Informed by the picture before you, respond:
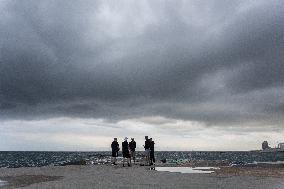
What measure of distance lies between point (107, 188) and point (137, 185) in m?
1.62

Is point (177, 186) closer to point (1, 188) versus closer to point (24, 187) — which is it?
point (24, 187)

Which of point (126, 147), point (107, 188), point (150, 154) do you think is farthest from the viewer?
point (150, 154)

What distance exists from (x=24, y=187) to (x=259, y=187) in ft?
33.4

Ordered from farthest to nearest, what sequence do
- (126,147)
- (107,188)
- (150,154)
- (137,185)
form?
(150,154), (126,147), (137,185), (107,188)

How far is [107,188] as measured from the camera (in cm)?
1540

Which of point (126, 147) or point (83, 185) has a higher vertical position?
point (126, 147)

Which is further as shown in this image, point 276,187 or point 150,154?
point 150,154

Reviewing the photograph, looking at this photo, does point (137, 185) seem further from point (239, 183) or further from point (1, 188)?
point (1, 188)

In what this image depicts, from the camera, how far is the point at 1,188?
1617 centimetres

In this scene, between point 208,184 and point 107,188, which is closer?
point 107,188

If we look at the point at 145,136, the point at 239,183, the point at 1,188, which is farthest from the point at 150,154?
the point at 1,188

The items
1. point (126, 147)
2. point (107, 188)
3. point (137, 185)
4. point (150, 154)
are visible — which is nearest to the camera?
point (107, 188)

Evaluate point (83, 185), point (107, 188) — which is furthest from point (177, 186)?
point (83, 185)

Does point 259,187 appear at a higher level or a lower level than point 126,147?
lower
